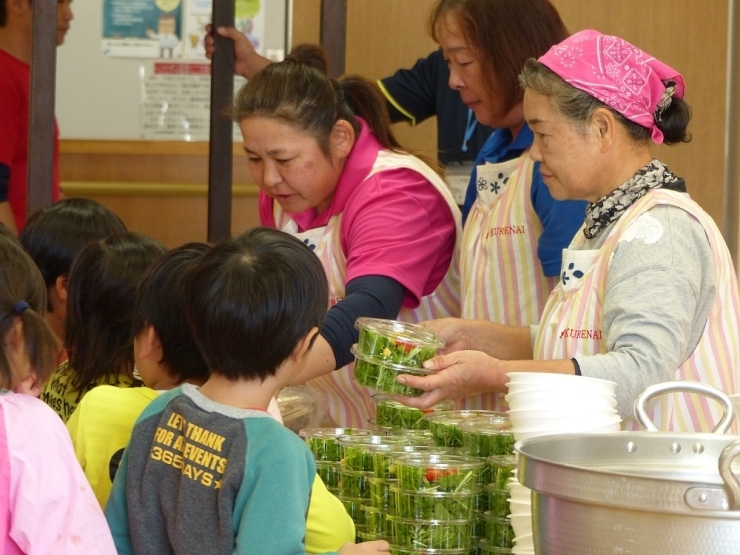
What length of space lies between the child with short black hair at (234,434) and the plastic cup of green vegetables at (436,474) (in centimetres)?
9

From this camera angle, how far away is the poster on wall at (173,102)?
14.5ft

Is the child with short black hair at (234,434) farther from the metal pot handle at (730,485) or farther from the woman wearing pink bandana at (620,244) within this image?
the metal pot handle at (730,485)

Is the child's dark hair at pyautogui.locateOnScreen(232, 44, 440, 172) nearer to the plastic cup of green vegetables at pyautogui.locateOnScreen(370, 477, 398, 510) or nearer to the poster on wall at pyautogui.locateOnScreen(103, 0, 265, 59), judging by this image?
the plastic cup of green vegetables at pyautogui.locateOnScreen(370, 477, 398, 510)

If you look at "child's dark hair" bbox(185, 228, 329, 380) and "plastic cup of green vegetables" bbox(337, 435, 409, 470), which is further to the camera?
"plastic cup of green vegetables" bbox(337, 435, 409, 470)

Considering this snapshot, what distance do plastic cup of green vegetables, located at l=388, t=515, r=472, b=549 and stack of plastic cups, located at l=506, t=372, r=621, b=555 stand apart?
0.24 ft

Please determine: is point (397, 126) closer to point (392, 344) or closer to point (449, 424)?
point (392, 344)

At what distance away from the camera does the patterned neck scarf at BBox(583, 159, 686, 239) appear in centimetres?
163

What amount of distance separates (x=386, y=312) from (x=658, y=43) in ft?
7.49

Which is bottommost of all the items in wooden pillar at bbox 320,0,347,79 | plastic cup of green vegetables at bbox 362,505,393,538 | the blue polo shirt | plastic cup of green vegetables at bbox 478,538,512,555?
plastic cup of green vegetables at bbox 478,538,512,555

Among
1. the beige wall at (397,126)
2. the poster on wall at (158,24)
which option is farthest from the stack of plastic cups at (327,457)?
the poster on wall at (158,24)

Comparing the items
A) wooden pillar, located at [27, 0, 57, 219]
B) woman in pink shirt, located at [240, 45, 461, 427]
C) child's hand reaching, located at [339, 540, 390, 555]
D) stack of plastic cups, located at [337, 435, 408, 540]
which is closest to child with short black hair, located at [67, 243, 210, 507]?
stack of plastic cups, located at [337, 435, 408, 540]

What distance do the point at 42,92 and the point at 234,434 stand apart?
1.52 metres

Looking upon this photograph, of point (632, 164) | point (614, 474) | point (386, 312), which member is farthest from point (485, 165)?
point (614, 474)

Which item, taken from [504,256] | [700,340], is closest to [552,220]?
[504,256]
